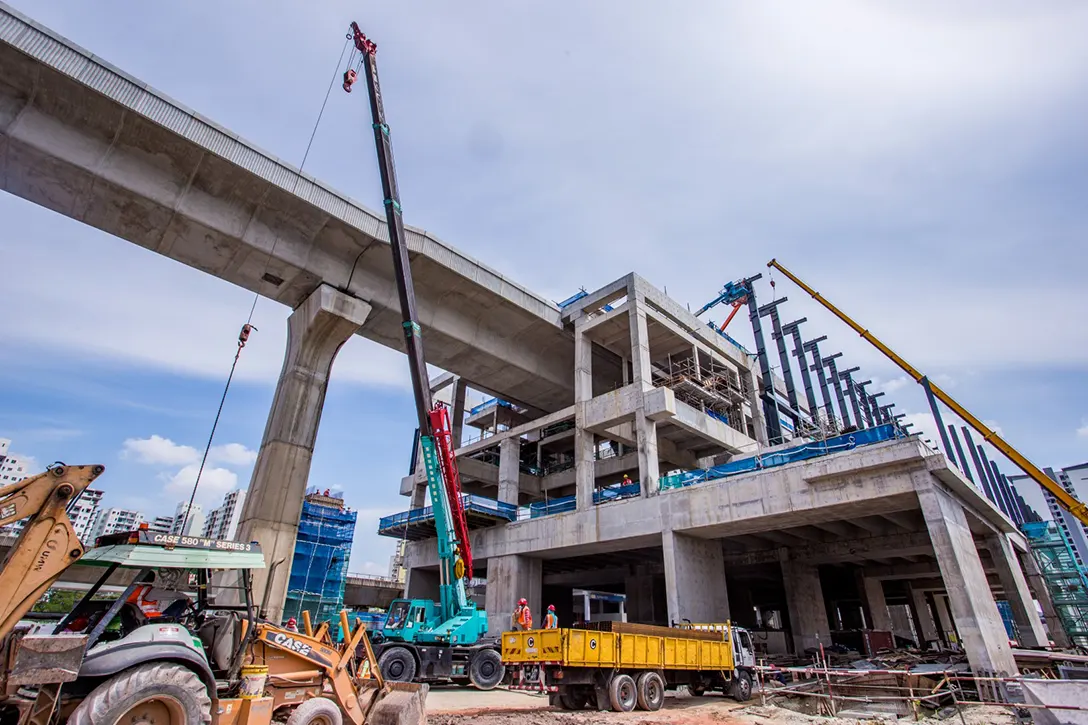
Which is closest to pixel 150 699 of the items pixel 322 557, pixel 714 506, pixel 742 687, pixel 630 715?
pixel 630 715

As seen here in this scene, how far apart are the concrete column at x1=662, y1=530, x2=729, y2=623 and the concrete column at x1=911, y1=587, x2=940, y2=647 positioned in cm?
2353

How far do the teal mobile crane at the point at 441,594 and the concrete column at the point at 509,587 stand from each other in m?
8.21

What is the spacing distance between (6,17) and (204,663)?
19123 mm

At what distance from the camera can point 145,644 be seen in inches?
208

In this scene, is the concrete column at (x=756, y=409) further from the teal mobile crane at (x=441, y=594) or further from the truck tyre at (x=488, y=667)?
the truck tyre at (x=488, y=667)

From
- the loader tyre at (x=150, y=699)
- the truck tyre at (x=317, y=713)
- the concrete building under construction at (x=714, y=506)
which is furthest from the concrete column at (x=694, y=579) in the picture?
the loader tyre at (x=150, y=699)

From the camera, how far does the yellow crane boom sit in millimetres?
34969

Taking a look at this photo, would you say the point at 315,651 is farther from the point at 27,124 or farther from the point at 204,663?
the point at 27,124

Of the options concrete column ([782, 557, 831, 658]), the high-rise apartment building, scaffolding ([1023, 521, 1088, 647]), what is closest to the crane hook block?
concrete column ([782, 557, 831, 658])

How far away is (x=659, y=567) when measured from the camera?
3111 cm

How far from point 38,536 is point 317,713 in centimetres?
363

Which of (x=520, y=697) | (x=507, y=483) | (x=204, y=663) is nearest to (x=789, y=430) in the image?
(x=507, y=483)

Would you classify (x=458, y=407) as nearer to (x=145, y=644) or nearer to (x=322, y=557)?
(x=322, y=557)

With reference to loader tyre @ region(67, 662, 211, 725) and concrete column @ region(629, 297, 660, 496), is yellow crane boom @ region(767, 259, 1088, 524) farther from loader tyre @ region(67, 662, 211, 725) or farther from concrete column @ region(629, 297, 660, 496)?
loader tyre @ region(67, 662, 211, 725)
